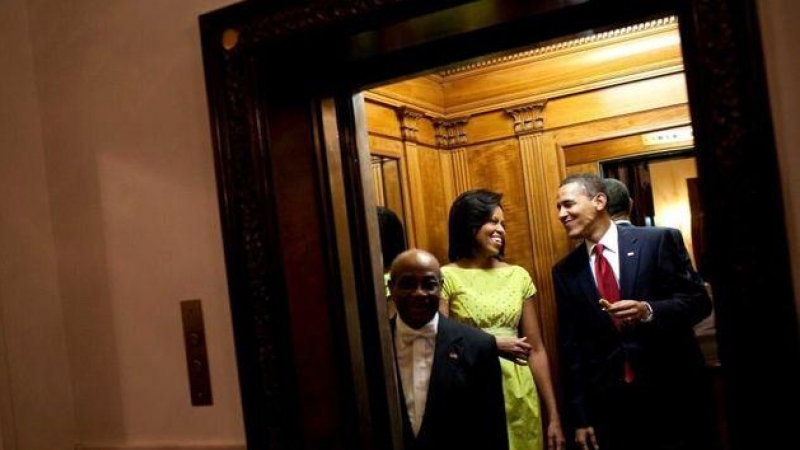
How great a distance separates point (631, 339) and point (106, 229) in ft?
3.95

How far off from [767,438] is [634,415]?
991mm

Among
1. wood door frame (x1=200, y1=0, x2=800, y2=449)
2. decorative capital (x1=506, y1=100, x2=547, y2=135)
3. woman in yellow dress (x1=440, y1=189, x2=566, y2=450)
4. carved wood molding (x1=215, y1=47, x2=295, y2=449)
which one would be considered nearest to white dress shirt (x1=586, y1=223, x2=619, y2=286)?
woman in yellow dress (x1=440, y1=189, x2=566, y2=450)

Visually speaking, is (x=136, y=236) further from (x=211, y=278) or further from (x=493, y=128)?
(x=493, y=128)

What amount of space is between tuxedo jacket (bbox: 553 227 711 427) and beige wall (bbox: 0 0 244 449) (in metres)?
1.01

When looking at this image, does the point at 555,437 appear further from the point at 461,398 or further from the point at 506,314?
the point at 461,398

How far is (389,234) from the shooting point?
2287mm

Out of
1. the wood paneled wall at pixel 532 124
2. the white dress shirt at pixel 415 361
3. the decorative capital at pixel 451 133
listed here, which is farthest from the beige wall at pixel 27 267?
the decorative capital at pixel 451 133

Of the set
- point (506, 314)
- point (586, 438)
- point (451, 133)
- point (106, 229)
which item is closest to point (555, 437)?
point (586, 438)

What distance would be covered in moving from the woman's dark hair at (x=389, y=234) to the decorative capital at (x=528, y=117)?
70 cm

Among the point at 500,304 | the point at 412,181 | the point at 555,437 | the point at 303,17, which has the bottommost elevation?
the point at 555,437

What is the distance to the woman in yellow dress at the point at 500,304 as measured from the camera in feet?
7.29

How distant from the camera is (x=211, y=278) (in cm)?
119

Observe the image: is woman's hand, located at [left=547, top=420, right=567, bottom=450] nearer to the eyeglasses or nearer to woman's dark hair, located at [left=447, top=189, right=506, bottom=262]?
woman's dark hair, located at [left=447, top=189, right=506, bottom=262]

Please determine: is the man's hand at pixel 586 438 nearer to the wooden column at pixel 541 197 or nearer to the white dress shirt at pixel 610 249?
the white dress shirt at pixel 610 249
